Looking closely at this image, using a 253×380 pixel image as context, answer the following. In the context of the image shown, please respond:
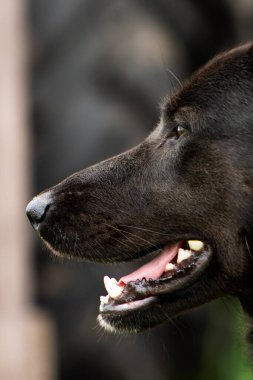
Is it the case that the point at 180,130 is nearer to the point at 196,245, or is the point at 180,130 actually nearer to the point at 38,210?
the point at 196,245

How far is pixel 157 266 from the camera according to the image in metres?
4.75

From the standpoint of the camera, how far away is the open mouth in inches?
184

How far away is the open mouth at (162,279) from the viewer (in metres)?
4.66

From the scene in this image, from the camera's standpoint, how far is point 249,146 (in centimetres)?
461

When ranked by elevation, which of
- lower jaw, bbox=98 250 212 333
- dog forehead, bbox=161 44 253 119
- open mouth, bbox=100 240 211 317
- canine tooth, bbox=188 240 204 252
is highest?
dog forehead, bbox=161 44 253 119

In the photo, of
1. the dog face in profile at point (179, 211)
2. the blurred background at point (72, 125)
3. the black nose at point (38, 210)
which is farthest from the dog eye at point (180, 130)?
the blurred background at point (72, 125)

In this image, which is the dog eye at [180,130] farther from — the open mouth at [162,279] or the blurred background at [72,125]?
the blurred background at [72,125]

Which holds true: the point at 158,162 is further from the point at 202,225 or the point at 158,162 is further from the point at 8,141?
the point at 8,141

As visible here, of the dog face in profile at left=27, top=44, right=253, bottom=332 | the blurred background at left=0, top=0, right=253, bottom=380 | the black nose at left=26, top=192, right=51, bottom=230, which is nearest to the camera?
the dog face in profile at left=27, top=44, right=253, bottom=332

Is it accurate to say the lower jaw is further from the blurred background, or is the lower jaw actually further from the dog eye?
the blurred background

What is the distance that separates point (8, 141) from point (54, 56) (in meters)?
0.47

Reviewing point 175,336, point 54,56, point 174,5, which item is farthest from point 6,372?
point 174,5

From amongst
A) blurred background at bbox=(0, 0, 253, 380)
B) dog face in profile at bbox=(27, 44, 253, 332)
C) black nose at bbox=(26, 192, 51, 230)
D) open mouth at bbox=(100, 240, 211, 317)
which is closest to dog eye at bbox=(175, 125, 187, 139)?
dog face in profile at bbox=(27, 44, 253, 332)

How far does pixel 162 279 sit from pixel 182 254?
115mm
